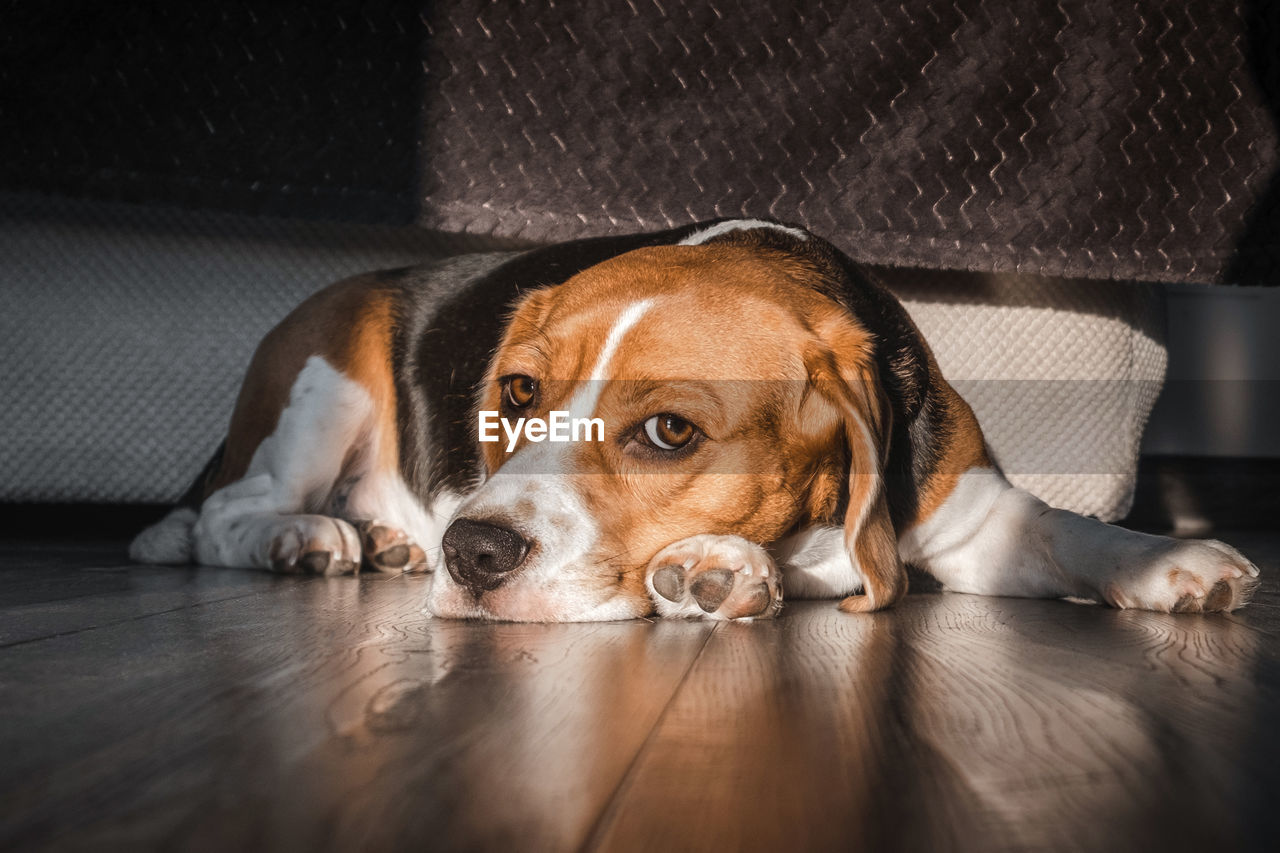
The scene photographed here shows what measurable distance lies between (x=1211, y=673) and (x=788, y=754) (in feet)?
2.13

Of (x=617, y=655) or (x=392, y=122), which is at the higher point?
(x=392, y=122)

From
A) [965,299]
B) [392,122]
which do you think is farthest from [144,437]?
[965,299]

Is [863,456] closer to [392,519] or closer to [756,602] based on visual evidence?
[756,602]

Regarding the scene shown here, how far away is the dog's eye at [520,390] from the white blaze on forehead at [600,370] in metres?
0.14

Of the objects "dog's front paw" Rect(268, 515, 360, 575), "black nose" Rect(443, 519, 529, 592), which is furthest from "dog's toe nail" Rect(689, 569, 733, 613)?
"dog's front paw" Rect(268, 515, 360, 575)

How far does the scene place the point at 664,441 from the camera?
168cm

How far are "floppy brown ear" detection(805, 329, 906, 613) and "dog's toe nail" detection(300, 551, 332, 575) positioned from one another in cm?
117

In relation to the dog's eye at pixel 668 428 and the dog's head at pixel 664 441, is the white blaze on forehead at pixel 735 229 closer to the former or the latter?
the dog's head at pixel 664 441

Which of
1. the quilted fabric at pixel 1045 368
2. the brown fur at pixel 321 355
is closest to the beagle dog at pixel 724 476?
the brown fur at pixel 321 355

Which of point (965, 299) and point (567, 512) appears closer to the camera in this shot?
point (567, 512)

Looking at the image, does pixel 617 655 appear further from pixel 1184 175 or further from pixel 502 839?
pixel 1184 175

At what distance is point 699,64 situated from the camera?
257 centimetres

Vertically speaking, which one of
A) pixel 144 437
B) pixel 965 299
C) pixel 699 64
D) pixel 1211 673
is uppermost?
pixel 699 64

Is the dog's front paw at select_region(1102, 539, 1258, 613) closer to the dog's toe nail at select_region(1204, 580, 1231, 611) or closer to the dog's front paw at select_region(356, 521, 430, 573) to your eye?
the dog's toe nail at select_region(1204, 580, 1231, 611)
